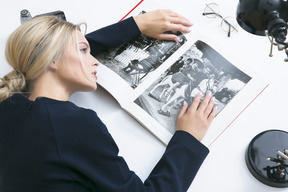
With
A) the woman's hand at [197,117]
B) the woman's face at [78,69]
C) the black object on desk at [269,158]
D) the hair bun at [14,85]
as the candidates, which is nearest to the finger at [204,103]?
the woman's hand at [197,117]

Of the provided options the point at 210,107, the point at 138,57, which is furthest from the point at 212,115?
the point at 138,57

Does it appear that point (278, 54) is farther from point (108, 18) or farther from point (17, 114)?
point (17, 114)

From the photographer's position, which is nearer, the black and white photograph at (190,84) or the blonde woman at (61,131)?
the blonde woman at (61,131)

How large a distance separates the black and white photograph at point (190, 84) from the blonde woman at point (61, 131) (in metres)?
0.03

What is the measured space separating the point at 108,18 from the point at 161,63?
267 mm

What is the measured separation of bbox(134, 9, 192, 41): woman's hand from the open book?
2 cm

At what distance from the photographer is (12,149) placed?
26.0 inches

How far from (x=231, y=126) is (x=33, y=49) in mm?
517

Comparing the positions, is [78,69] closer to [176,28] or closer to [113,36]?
[113,36]

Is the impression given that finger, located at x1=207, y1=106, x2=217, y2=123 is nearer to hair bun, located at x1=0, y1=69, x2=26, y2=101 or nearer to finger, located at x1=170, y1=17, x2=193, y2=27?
finger, located at x1=170, y1=17, x2=193, y2=27

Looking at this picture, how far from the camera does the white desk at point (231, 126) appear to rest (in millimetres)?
732

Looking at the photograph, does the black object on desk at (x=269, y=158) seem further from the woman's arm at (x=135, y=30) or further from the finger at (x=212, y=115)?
the woman's arm at (x=135, y=30)

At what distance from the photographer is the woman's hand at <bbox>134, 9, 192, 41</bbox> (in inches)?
35.4

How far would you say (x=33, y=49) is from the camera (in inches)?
28.0
